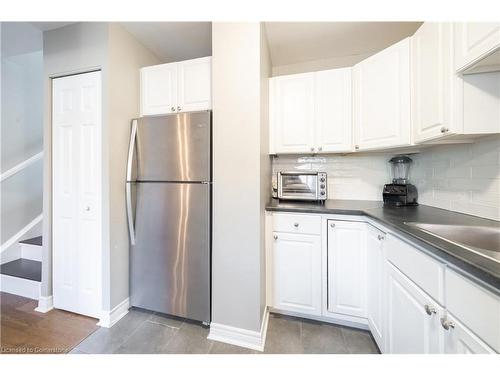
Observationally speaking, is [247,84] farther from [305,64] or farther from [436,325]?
[436,325]

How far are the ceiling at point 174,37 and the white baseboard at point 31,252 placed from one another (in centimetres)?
259

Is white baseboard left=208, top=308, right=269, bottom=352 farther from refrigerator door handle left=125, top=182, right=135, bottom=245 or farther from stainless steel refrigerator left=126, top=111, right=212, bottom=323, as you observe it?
refrigerator door handle left=125, top=182, right=135, bottom=245

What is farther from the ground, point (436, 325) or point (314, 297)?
point (436, 325)

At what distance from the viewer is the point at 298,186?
1.97m

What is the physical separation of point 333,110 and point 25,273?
3.47 metres

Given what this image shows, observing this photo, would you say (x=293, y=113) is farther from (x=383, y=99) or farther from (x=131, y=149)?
(x=131, y=149)

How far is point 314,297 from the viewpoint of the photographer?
160cm

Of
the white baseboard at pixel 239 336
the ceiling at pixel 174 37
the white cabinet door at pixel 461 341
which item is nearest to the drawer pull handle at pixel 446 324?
the white cabinet door at pixel 461 341

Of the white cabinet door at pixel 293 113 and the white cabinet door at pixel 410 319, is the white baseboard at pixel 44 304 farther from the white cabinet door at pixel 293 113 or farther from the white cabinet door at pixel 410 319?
the white cabinet door at pixel 410 319

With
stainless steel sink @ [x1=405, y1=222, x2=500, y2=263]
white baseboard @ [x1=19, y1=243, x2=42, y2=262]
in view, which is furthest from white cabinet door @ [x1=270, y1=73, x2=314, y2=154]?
white baseboard @ [x1=19, y1=243, x2=42, y2=262]

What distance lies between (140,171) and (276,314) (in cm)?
173

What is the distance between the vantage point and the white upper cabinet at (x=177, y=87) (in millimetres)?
1695
